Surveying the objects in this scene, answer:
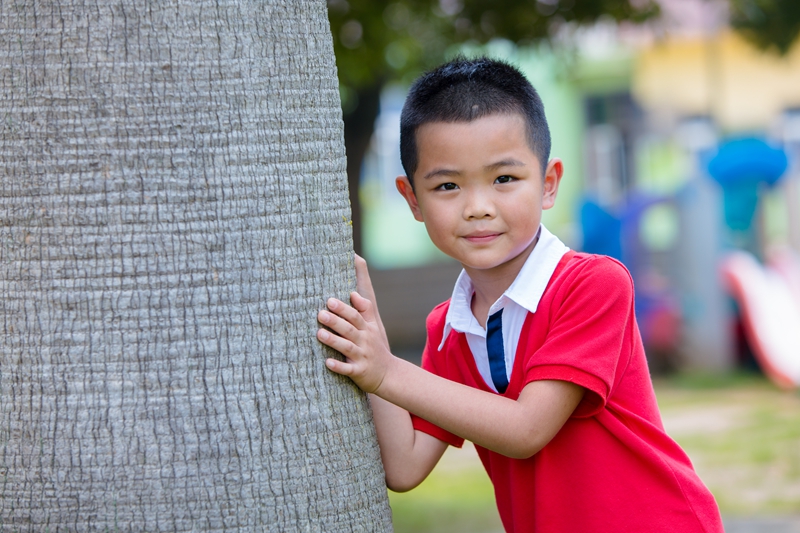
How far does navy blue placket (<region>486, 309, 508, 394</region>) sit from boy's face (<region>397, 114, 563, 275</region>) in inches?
5.8

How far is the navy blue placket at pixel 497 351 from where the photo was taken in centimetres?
216

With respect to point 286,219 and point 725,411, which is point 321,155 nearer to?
point 286,219

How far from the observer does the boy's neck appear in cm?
222

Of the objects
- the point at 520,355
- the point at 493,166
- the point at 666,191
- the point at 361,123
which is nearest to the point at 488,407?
the point at 520,355

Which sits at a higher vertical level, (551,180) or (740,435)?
(551,180)

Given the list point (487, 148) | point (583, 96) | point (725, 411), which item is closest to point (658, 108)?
point (583, 96)

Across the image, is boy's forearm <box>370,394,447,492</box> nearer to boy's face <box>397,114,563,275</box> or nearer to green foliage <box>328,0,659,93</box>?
boy's face <box>397,114,563,275</box>

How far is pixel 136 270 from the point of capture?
1741 mm

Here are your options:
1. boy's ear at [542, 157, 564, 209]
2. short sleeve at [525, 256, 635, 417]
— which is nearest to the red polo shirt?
short sleeve at [525, 256, 635, 417]

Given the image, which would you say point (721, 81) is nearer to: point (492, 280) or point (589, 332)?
point (492, 280)

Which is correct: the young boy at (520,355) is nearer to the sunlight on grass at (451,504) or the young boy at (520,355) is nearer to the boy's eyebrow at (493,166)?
the boy's eyebrow at (493,166)

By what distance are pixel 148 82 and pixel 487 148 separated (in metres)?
0.76

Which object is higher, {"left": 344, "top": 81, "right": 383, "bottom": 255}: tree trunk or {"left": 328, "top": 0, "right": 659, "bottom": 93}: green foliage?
{"left": 328, "top": 0, "right": 659, "bottom": 93}: green foliage

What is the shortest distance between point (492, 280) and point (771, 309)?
8927 mm
